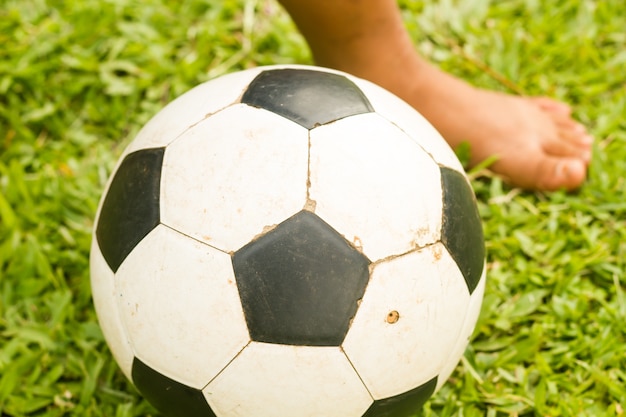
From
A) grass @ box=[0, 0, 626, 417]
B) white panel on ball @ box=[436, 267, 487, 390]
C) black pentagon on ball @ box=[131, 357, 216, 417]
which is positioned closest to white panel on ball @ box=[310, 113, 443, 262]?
white panel on ball @ box=[436, 267, 487, 390]

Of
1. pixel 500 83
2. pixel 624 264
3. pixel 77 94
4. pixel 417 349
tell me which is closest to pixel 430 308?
pixel 417 349

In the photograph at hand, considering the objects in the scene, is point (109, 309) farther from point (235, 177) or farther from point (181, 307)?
point (235, 177)

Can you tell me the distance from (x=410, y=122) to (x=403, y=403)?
63 cm

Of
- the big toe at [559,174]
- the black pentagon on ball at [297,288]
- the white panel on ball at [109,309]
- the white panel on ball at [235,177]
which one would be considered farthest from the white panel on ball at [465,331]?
the big toe at [559,174]

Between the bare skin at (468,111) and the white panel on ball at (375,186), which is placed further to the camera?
the bare skin at (468,111)

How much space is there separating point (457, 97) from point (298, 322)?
137 cm

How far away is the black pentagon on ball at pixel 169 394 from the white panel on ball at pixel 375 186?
45 cm

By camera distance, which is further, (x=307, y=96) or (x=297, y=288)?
(x=307, y=96)

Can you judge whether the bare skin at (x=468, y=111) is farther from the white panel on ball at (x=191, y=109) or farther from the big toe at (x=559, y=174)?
the white panel on ball at (x=191, y=109)

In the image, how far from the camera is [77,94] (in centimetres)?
261

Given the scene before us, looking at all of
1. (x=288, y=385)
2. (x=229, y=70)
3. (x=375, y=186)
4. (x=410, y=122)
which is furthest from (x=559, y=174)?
(x=288, y=385)

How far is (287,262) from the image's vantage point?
1333 mm

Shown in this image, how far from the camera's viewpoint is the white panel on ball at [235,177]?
1363mm

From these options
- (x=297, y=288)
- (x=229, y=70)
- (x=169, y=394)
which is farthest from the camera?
(x=229, y=70)
